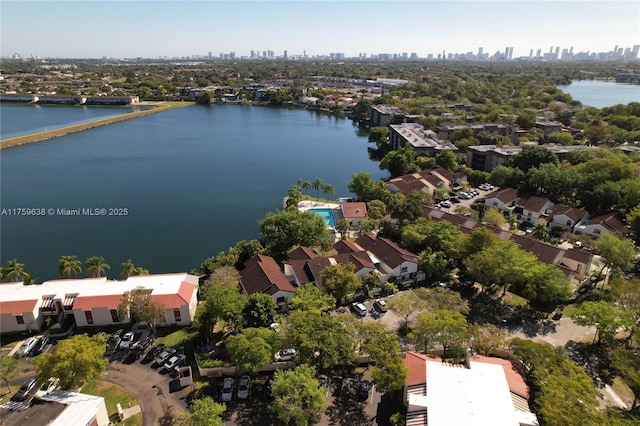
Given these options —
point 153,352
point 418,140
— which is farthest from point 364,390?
point 418,140

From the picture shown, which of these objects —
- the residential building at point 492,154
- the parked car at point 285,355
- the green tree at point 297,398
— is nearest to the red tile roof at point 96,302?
the parked car at point 285,355

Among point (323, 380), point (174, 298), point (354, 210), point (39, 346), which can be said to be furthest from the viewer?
point (354, 210)

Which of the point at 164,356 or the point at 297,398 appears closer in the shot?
the point at 297,398

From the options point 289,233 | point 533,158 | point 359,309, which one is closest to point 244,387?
point 359,309

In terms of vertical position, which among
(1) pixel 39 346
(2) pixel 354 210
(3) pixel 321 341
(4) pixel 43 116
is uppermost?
(4) pixel 43 116

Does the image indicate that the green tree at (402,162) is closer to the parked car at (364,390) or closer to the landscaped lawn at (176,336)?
the landscaped lawn at (176,336)

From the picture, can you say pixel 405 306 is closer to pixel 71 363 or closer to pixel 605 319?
pixel 605 319

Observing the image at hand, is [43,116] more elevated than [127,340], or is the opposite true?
[43,116]

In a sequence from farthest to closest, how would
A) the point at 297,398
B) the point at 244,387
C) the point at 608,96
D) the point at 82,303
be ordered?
the point at 608,96
the point at 82,303
the point at 244,387
the point at 297,398
